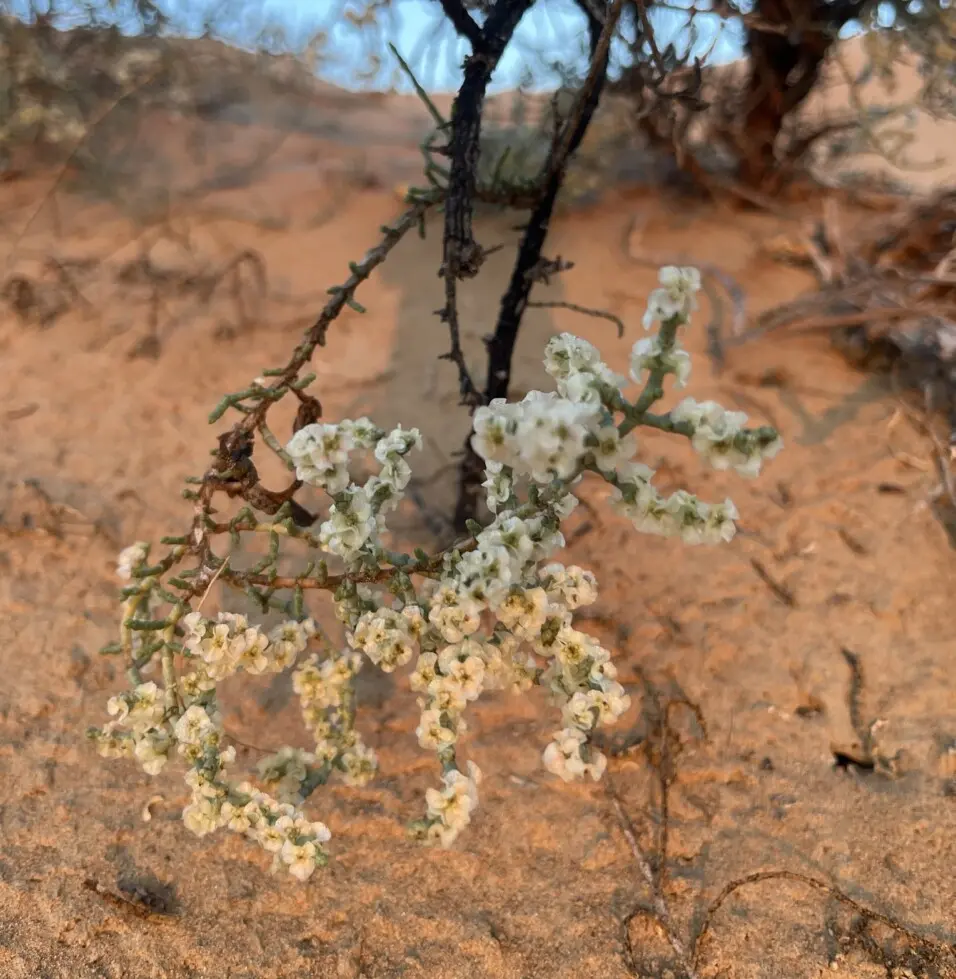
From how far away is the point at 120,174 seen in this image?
3732mm

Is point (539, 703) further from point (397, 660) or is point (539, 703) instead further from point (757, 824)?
point (397, 660)

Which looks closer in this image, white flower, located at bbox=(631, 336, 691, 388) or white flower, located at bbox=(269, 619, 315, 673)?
white flower, located at bbox=(631, 336, 691, 388)

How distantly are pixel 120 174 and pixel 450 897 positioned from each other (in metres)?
3.55

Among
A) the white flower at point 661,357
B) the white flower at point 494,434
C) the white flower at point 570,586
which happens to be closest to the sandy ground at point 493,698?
the white flower at point 570,586

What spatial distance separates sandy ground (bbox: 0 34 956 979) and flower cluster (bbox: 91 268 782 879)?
0.81 feet

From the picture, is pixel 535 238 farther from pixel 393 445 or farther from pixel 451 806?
pixel 451 806

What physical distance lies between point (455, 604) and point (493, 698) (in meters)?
0.68

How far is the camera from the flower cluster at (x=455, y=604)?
1.08 metres

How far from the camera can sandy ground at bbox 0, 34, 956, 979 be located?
1372 mm

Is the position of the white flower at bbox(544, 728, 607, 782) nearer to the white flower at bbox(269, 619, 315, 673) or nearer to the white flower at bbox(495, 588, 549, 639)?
the white flower at bbox(495, 588, 549, 639)

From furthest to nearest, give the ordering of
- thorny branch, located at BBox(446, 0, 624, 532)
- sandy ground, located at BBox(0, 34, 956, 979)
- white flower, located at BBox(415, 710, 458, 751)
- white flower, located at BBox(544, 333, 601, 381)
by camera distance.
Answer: thorny branch, located at BBox(446, 0, 624, 532) → sandy ground, located at BBox(0, 34, 956, 979) → white flower, located at BBox(415, 710, 458, 751) → white flower, located at BBox(544, 333, 601, 381)

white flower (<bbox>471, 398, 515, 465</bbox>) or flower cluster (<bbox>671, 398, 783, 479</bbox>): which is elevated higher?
flower cluster (<bbox>671, 398, 783, 479</bbox>)

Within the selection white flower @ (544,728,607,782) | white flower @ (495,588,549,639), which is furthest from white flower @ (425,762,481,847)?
white flower @ (495,588,549,639)

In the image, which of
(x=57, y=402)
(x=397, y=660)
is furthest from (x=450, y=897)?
(x=57, y=402)
